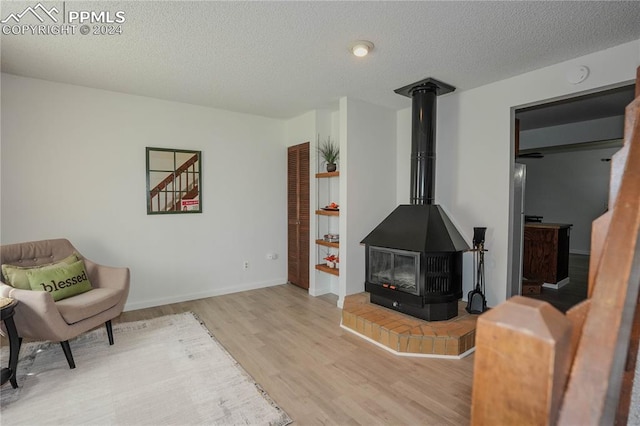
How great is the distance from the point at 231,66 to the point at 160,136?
1.56m

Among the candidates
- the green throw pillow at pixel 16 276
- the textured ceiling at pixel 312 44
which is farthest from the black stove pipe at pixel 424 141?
the green throw pillow at pixel 16 276

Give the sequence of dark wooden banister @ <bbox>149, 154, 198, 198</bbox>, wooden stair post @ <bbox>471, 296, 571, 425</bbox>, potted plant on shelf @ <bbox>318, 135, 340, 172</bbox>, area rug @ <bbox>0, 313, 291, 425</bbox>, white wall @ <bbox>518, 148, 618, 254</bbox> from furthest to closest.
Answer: white wall @ <bbox>518, 148, 618, 254</bbox> < potted plant on shelf @ <bbox>318, 135, 340, 172</bbox> < dark wooden banister @ <bbox>149, 154, 198, 198</bbox> < area rug @ <bbox>0, 313, 291, 425</bbox> < wooden stair post @ <bbox>471, 296, 571, 425</bbox>

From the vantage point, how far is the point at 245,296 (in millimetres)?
4305

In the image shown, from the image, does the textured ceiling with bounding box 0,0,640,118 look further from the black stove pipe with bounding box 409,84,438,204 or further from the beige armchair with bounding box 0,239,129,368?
the beige armchair with bounding box 0,239,129,368

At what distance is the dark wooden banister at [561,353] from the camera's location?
1.21 ft

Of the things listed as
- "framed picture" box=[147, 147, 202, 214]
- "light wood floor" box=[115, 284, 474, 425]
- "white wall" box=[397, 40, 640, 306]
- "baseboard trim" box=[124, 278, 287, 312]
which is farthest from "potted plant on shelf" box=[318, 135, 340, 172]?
"baseboard trim" box=[124, 278, 287, 312]

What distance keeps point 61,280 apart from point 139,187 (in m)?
1.38

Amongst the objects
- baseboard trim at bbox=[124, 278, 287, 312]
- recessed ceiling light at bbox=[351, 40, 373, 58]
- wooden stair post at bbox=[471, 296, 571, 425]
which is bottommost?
baseboard trim at bbox=[124, 278, 287, 312]

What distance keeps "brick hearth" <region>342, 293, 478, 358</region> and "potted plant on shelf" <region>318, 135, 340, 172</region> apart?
1.79 m

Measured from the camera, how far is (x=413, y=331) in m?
2.76

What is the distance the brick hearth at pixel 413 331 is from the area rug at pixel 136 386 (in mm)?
1152

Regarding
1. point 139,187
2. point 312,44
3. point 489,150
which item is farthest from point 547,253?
point 139,187

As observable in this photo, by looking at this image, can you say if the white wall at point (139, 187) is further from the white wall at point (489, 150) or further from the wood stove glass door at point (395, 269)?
the white wall at point (489, 150)

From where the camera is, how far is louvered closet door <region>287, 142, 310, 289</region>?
454 centimetres
